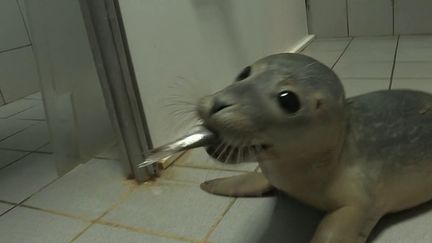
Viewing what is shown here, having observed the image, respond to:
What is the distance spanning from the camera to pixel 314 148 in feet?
1.80

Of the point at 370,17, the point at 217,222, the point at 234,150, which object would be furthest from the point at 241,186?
the point at 370,17

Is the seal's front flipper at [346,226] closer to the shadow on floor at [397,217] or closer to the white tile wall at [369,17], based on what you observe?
the shadow on floor at [397,217]

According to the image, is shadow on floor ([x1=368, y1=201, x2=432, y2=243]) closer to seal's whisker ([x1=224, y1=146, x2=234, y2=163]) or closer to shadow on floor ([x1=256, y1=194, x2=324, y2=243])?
shadow on floor ([x1=256, y1=194, x2=324, y2=243])

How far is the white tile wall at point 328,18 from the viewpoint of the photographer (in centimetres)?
202

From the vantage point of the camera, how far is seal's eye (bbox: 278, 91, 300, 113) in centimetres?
50

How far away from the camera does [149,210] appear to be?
0.81 metres

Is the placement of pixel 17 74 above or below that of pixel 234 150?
below

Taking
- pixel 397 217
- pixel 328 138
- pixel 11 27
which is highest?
pixel 11 27

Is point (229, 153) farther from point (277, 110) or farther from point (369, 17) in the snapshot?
point (369, 17)

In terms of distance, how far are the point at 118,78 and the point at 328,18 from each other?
4.86 feet

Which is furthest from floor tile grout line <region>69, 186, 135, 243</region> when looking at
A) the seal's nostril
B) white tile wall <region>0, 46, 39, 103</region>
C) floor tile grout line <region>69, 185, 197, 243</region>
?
white tile wall <region>0, 46, 39, 103</region>

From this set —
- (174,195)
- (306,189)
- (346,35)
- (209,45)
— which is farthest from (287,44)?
(306,189)

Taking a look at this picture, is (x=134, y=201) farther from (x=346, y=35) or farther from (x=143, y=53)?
(x=346, y=35)

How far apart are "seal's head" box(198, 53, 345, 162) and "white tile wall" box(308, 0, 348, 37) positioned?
1.61 m
